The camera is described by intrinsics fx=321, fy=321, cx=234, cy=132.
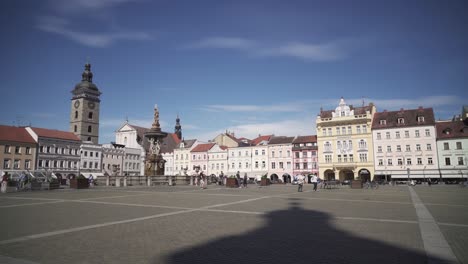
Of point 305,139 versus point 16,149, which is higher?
point 305,139

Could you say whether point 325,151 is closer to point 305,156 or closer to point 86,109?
point 305,156

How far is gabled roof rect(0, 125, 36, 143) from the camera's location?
6161 centimetres

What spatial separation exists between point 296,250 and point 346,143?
6282 centimetres

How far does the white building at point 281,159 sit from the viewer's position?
239ft

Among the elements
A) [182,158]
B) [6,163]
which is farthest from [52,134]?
[182,158]

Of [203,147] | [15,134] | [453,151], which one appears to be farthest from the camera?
[203,147]

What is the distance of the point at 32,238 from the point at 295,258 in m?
6.00

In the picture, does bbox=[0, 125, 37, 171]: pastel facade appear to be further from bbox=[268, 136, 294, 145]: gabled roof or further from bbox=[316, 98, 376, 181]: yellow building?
bbox=[316, 98, 376, 181]: yellow building

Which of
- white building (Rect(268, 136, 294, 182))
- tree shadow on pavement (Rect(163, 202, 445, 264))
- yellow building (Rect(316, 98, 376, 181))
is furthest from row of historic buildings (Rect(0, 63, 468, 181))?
tree shadow on pavement (Rect(163, 202, 445, 264))

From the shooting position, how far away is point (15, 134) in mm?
64062

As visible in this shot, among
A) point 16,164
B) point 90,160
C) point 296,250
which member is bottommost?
point 296,250

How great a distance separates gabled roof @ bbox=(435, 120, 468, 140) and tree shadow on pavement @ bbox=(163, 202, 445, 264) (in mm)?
59450

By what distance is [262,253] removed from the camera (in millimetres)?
6234

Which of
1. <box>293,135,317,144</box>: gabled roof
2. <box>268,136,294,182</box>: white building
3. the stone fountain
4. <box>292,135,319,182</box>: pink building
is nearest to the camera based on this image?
A: the stone fountain
